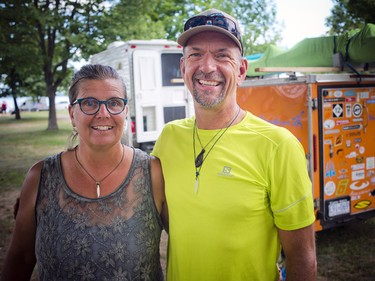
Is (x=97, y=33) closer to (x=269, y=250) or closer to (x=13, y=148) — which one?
(x=13, y=148)

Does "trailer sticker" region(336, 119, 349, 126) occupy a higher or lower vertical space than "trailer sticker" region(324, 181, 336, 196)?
higher

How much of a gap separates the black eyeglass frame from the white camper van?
23.6 ft

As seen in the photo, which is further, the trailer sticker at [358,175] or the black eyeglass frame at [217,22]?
the trailer sticker at [358,175]

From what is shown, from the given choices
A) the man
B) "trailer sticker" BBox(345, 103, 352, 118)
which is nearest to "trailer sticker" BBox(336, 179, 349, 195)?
"trailer sticker" BBox(345, 103, 352, 118)

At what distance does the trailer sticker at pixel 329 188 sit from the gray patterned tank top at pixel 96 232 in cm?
306

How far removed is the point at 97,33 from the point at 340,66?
532 inches

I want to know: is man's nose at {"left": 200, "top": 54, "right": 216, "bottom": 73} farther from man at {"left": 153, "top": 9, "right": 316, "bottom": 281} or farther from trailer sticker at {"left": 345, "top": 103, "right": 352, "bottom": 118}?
trailer sticker at {"left": 345, "top": 103, "right": 352, "bottom": 118}

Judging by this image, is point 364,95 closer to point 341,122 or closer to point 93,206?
point 341,122

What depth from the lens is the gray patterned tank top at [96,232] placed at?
1810 mm

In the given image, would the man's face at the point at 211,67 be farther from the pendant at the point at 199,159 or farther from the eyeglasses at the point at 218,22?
the pendant at the point at 199,159

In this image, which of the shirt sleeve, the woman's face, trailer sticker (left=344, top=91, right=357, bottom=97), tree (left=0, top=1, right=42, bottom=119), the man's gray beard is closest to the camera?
the shirt sleeve

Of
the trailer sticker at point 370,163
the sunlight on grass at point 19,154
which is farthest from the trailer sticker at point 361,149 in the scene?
the sunlight on grass at point 19,154

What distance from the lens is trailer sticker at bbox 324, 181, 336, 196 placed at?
4.42 metres

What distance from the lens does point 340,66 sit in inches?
179
